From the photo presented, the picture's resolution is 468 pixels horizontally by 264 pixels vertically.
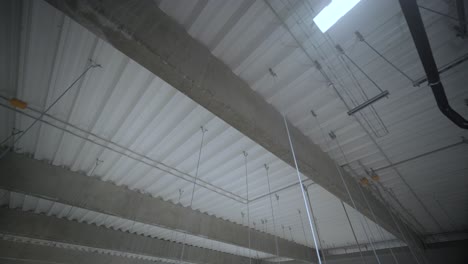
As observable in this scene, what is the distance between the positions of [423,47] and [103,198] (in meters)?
4.15

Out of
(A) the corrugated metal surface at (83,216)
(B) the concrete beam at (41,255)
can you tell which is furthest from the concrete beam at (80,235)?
(B) the concrete beam at (41,255)

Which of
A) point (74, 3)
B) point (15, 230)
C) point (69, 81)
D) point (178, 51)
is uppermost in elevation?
point (69, 81)

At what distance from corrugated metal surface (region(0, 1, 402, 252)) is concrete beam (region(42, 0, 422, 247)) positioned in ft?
1.87

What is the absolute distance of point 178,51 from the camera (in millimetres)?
1468

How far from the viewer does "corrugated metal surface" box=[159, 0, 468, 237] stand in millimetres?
1561

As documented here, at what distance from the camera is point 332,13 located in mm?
1586

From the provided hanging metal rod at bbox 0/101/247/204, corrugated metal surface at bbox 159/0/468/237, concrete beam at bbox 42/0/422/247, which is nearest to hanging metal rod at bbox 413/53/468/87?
corrugated metal surface at bbox 159/0/468/237

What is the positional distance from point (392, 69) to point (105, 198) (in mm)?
4153

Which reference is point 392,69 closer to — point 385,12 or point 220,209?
point 385,12

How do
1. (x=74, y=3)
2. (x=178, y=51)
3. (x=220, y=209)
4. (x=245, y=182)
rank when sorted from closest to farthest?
(x=74, y=3), (x=178, y=51), (x=245, y=182), (x=220, y=209)

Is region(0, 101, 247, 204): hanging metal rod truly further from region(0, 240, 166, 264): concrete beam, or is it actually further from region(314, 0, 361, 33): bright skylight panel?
region(0, 240, 166, 264): concrete beam

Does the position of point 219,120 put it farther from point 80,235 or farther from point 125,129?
point 80,235

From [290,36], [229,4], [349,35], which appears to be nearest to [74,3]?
[229,4]

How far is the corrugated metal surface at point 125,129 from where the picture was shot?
178 cm
